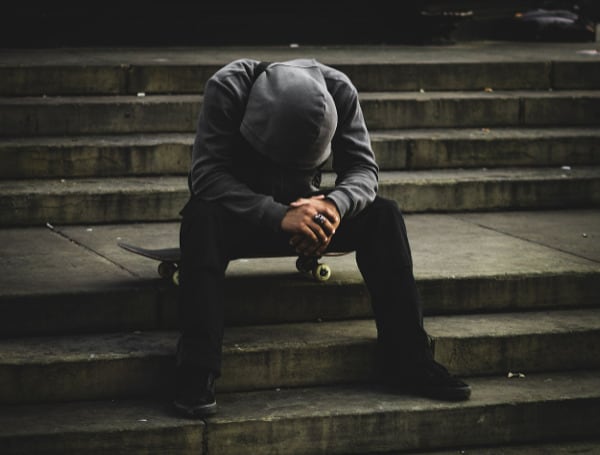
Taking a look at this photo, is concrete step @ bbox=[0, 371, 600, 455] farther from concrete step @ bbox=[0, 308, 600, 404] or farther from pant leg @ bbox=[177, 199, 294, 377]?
pant leg @ bbox=[177, 199, 294, 377]

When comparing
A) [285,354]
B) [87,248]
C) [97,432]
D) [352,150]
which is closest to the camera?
[97,432]

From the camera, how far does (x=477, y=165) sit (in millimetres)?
7535

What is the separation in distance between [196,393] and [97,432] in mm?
387

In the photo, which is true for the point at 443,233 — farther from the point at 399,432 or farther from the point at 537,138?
the point at 399,432

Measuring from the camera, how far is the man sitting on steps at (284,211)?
4574 millimetres

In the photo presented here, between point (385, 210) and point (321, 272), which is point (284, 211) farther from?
point (321, 272)

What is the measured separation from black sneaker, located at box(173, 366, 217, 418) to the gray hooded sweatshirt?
65 centimetres

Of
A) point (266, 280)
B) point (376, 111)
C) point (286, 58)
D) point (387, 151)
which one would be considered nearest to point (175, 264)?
point (266, 280)

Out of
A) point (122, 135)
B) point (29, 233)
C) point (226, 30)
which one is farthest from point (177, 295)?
point (226, 30)

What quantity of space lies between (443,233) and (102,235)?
1.80 m

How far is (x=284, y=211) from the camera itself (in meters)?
4.73

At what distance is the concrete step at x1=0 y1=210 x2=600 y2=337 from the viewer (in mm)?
5051

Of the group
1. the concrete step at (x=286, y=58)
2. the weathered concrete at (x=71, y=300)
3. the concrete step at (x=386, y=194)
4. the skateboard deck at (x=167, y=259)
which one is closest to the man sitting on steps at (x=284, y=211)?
the skateboard deck at (x=167, y=259)

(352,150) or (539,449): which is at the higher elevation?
(352,150)
